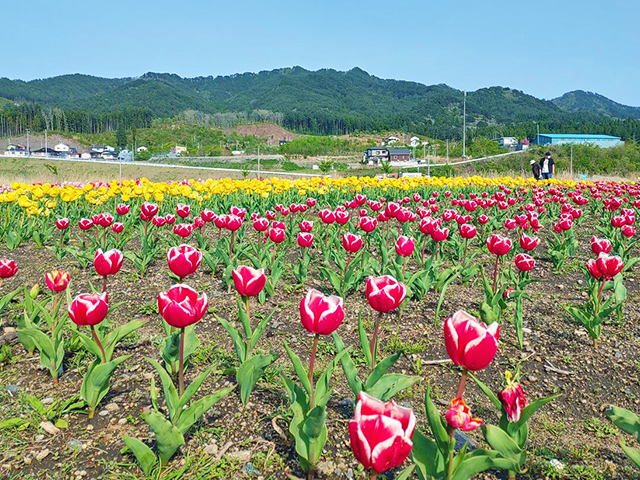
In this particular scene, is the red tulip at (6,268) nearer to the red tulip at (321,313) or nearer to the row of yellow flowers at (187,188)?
the red tulip at (321,313)

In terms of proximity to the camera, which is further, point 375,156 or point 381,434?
point 375,156

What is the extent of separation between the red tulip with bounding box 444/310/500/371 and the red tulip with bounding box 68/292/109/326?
6.07ft

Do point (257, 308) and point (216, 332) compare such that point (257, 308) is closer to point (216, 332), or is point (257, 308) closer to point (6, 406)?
point (216, 332)

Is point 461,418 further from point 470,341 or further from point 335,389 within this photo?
point 335,389

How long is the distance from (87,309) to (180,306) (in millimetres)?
668

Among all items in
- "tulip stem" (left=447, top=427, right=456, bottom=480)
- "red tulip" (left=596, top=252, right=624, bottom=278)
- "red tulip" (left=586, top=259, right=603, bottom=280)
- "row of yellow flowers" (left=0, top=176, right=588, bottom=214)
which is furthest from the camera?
"row of yellow flowers" (left=0, top=176, right=588, bottom=214)

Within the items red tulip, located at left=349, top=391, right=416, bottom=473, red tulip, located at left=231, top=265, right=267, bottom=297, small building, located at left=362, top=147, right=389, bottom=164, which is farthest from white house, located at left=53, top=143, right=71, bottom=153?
red tulip, located at left=349, top=391, right=416, bottom=473

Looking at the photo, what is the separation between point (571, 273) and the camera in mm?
6293

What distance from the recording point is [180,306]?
2148mm

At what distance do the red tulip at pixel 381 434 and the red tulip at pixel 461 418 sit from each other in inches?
9.2

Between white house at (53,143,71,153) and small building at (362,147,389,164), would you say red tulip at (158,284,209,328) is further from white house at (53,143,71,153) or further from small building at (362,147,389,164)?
white house at (53,143,71,153)

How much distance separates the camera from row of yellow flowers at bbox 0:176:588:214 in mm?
7953

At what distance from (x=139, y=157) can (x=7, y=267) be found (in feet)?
352

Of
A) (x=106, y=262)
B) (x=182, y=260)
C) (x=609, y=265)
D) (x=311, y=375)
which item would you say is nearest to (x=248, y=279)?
(x=182, y=260)
